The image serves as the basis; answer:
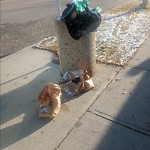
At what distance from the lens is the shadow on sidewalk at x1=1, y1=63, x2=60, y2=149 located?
11.1ft

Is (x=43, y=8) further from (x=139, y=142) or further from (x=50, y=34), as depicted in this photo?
(x=139, y=142)

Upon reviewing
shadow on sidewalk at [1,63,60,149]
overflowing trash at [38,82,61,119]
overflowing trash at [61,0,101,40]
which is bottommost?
shadow on sidewalk at [1,63,60,149]

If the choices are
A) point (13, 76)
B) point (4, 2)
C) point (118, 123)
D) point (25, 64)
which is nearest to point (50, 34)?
point (25, 64)

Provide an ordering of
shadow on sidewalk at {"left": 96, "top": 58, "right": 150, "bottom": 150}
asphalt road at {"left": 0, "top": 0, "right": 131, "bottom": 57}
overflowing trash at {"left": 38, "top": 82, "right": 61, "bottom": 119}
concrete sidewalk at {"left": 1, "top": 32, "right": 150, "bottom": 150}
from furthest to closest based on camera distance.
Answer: asphalt road at {"left": 0, "top": 0, "right": 131, "bottom": 57} < overflowing trash at {"left": 38, "top": 82, "right": 61, "bottom": 119} < concrete sidewalk at {"left": 1, "top": 32, "right": 150, "bottom": 150} < shadow on sidewalk at {"left": 96, "top": 58, "right": 150, "bottom": 150}

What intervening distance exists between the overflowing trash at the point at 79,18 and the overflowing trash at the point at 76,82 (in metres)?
0.60

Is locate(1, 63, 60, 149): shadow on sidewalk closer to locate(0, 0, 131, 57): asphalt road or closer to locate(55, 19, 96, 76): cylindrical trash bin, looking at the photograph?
locate(55, 19, 96, 76): cylindrical trash bin

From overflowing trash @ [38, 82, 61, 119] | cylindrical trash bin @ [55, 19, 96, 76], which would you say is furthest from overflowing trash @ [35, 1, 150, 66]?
overflowing trash @ [38, 82, 61, 119]

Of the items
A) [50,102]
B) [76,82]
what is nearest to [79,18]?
[76,82]

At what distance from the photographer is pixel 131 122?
126 inches

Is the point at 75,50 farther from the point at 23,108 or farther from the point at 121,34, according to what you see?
the point at 121,34

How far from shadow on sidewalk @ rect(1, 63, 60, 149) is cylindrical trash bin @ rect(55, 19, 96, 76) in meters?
0.46

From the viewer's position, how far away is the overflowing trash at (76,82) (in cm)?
396

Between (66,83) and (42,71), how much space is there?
0.86 meters

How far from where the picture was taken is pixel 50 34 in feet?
23.0
